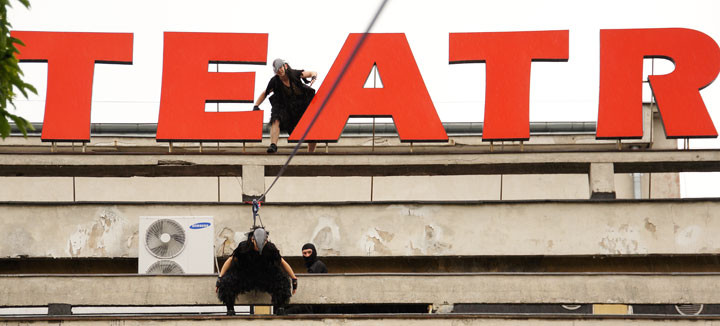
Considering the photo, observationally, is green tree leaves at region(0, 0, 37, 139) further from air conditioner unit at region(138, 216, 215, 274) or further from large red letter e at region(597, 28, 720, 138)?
large red letter e at region(597, 28, 720, 138)

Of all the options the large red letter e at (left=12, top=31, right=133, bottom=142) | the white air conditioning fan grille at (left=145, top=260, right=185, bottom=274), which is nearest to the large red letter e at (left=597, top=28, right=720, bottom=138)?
the white air conditioning fan grille at (left=145, top=260, right=185, bottom=274)

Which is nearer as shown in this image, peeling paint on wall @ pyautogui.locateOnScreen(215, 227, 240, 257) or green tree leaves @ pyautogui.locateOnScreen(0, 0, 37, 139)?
green tree leaves @ pyautogui.locateOnScreen(0, 0, 37, 139)

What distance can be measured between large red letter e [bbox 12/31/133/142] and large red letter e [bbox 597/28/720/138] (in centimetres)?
930

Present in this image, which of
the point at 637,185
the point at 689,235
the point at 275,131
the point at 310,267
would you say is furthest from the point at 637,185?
the point at 310,267

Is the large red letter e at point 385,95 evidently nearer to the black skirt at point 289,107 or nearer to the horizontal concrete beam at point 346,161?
the horizontal concrete beam at point 346,161

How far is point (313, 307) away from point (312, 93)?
4.29 metres

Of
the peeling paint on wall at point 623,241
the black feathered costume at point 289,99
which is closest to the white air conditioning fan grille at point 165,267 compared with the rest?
the black feathered costume at point 289,99

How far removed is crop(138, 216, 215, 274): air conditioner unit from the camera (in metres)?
18.1

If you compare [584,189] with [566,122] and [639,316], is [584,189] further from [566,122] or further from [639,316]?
[639,316]

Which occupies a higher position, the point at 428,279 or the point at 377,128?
the point at 377,128

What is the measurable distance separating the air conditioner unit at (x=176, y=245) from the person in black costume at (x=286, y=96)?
205 centimetres

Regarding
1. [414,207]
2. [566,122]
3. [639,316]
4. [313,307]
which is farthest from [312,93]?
[566,122]

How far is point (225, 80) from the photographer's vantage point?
2270 centimetres

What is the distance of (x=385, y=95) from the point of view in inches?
893
